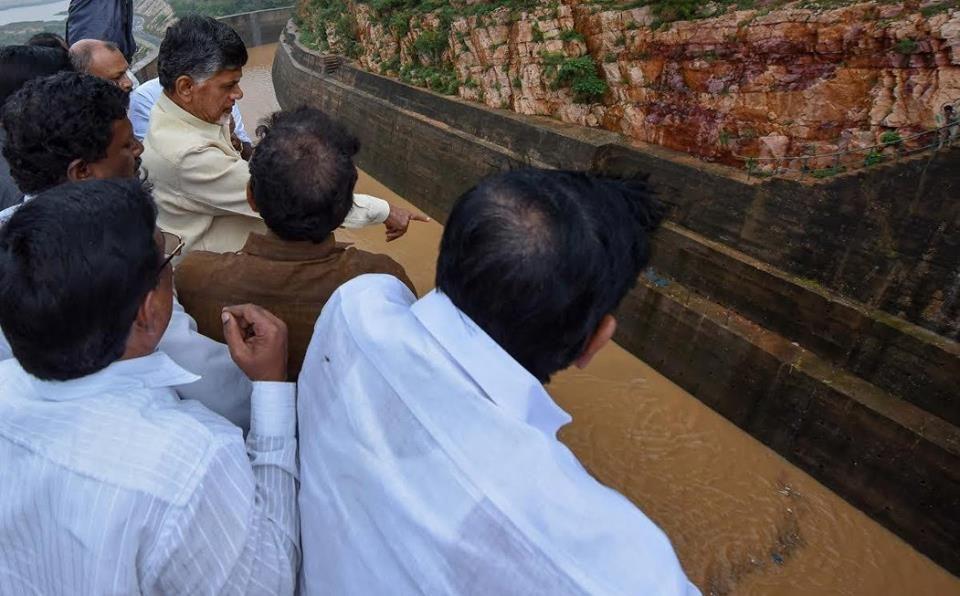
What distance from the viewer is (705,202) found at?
15.3 ft

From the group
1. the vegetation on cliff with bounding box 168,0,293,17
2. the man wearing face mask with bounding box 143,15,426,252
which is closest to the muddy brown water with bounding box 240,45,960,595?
the man wearing face mask with bounding box 143,15,426,252

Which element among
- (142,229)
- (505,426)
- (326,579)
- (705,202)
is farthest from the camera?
(705,202)

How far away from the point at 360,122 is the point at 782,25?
24.5 ft

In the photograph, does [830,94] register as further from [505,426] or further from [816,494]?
[505,426]

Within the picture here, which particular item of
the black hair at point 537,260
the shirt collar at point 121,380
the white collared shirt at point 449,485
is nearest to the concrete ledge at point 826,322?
the black hair at point 537,260

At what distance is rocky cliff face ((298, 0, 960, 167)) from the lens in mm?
3740

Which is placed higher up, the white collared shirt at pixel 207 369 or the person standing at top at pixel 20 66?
the person standing at top at pixel 20 66

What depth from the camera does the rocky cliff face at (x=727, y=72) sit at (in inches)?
147

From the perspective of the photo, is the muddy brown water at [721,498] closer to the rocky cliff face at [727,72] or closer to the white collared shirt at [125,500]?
the rocky cliff face at [727,72]

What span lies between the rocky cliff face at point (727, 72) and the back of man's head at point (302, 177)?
393 cm

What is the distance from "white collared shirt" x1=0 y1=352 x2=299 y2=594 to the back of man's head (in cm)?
62

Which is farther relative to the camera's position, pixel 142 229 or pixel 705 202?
pixel 705 202

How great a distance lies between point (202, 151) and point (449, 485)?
1.68m

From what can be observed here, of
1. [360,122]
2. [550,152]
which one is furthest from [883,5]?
[360,122]
